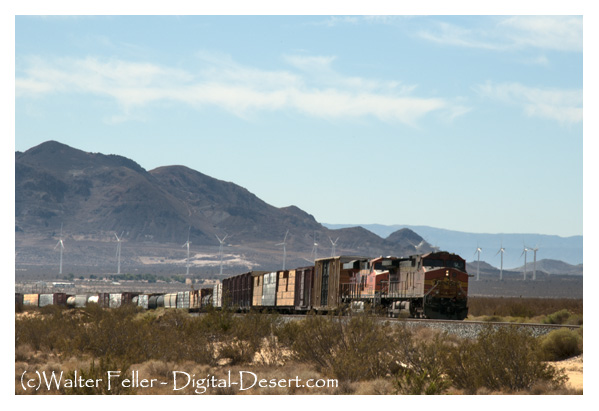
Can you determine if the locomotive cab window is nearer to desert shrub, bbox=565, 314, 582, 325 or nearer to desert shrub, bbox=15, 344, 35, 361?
desert shrub, bbox=565, 314, 582, 325

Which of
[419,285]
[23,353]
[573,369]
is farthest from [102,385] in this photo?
[419,285]

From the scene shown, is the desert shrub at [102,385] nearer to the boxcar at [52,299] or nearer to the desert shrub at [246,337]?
the desert shrub at [246,337]

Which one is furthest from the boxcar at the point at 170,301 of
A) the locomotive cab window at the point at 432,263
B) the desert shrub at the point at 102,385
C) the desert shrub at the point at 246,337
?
the desert shrub at the point at 102,385

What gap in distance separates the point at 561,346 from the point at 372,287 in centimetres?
1385

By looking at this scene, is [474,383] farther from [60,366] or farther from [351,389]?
[60,366]

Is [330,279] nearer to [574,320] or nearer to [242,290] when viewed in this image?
[574,320]

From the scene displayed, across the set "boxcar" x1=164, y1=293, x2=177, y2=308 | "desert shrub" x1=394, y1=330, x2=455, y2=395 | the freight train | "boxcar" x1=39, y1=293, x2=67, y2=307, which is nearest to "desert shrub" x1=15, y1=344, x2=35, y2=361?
the freight train

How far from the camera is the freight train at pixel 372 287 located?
118ft

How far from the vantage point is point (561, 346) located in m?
26.3

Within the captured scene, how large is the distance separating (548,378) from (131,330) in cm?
→ 1253

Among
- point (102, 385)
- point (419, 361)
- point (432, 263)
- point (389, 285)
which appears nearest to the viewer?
point (102, 385)

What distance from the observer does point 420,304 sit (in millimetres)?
36188

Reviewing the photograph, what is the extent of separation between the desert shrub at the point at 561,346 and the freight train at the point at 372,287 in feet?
24.4
